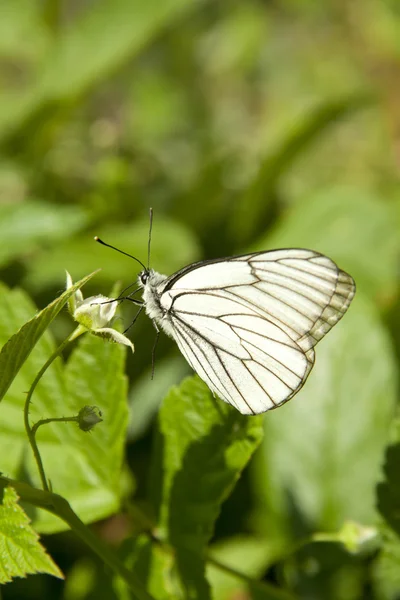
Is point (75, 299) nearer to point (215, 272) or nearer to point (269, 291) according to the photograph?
point (215, 272)

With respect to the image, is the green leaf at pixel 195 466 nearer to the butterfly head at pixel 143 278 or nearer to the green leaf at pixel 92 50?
the butterfly head at pixel 143 278

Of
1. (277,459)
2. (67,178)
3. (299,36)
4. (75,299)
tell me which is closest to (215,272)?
(75,299)

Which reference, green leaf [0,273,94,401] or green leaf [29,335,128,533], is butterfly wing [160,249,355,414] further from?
green leaf [0,273,94,401]

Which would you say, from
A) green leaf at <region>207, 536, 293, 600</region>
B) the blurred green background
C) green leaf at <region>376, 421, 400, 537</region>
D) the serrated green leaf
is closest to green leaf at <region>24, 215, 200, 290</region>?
the blurred green background

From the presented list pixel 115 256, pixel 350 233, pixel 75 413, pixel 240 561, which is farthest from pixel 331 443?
pixel 350 233

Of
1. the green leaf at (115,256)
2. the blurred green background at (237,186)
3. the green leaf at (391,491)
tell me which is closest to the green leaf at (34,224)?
the blurred green background at (237,186)

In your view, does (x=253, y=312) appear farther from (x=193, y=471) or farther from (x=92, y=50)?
(x=92, y=50)
